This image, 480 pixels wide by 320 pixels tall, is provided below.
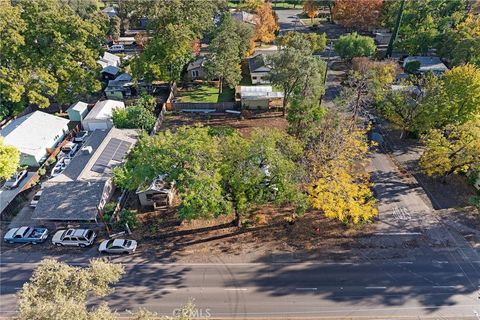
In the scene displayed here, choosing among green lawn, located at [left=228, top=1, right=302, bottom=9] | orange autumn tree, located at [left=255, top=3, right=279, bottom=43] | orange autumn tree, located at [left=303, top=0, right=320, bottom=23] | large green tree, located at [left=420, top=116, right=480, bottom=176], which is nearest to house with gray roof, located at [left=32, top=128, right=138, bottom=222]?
large green tree, located at [left=420, top=116, right=480, bottom=176]

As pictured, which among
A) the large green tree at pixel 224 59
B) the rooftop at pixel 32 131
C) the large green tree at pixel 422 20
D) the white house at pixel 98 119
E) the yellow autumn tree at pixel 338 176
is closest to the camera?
the yellow autumn tree at pixel 338 176

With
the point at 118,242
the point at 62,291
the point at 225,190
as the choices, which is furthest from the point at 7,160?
the point at 62,291

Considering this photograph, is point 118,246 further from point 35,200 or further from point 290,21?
point 290,21

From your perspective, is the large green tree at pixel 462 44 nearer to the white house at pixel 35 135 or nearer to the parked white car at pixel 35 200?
the white house at pixel 35 135

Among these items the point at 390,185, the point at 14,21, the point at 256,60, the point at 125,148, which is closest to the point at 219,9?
the point at 256,60

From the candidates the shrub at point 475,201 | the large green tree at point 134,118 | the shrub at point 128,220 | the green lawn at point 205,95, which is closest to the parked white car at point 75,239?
the shrub at point 128,220

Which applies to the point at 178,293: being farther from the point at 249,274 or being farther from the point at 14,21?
the point at 14,21
